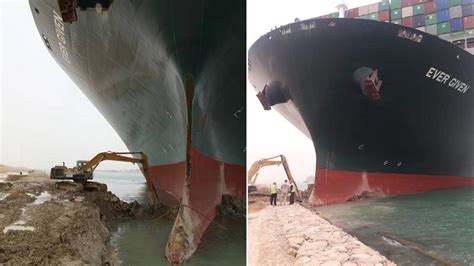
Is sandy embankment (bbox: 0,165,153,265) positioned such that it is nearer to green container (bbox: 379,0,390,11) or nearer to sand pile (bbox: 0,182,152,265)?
sand pile (bbox: 0,182,152,265)

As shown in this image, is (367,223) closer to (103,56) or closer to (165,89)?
(165,89)

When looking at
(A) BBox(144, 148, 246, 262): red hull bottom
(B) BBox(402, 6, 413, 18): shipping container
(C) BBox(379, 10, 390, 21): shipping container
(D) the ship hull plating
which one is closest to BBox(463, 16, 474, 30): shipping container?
(B) BBox(402, 6, 413, 18): shipping container

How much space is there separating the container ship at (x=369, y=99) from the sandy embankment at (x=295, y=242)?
893 millimetres

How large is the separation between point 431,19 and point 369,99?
276cm

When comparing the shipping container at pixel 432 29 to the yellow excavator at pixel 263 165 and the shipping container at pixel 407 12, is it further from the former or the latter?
the yellow excavator at pixel 263 165

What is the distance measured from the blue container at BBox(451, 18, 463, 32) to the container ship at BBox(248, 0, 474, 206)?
75cm

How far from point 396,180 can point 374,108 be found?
105cm

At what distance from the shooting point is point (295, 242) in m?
3.62

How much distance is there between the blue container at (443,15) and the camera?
684cm

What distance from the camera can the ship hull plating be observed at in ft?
17.0

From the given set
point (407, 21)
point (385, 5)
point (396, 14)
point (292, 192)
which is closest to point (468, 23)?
point (407, 21)

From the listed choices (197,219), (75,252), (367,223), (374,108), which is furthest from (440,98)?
(75,252)

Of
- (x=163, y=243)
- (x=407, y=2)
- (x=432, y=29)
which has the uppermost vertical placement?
(x=407, y=2)

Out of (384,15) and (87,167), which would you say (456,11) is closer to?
(384,15)
